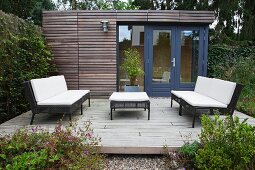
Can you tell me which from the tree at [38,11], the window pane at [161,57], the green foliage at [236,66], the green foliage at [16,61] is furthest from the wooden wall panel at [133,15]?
the tree at [38,11]

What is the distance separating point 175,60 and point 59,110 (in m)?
4.69

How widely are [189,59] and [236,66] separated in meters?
1.67

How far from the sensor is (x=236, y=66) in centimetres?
885

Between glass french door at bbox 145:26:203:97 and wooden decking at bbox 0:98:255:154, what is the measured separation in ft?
5.84

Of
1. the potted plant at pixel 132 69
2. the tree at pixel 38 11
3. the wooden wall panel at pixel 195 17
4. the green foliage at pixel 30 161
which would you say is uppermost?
the tree at pixel 38 11

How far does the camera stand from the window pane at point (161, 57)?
843 cm

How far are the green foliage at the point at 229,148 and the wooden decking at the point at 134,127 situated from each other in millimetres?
748

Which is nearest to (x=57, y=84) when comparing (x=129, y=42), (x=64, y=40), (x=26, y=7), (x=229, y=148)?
(x=64, y=40)

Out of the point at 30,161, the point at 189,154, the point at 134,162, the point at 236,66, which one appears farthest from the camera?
the point at 236,66

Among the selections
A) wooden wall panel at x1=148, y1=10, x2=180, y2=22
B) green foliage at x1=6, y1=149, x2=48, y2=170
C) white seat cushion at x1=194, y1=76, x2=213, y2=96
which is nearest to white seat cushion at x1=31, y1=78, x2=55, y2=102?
green foliage at x1=6, y1=149, x2=48, y2=170

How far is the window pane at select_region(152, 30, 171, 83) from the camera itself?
843cm

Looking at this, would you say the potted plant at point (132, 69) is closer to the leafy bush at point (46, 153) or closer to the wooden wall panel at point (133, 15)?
the wooden wall panel at point (133, 15)

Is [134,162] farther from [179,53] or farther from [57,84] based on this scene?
[179,53]

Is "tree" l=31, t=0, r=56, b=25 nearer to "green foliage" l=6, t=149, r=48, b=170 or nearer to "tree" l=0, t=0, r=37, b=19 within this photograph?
"tree" l=0, t=0, r=37, b=19
